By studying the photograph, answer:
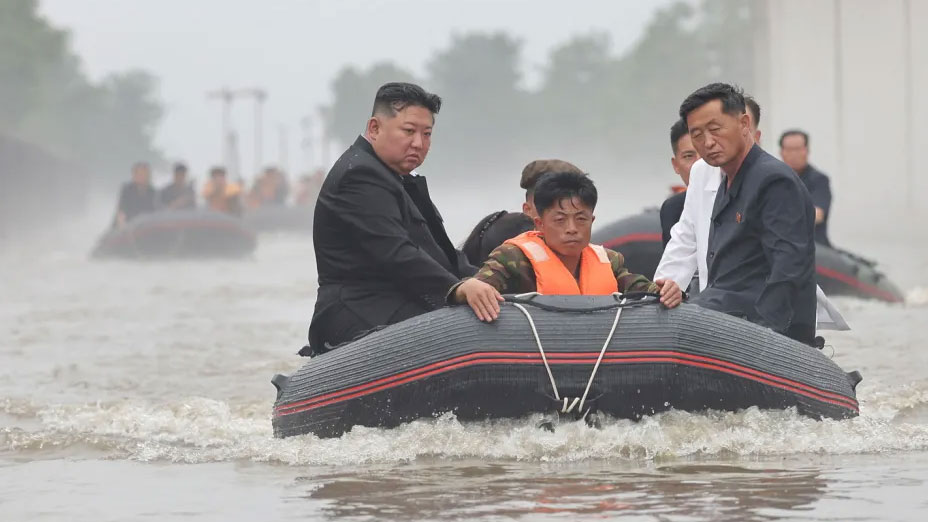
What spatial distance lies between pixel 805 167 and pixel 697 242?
4.96m

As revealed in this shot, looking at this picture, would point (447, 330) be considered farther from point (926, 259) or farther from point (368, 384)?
point (926, 259)

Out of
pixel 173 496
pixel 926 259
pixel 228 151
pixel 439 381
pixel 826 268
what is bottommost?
pixel 173 496

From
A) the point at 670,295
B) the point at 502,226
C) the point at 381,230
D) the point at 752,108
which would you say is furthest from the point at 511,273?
the point at 752,108

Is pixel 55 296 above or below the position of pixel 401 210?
above

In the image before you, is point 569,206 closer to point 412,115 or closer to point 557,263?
point 557,263

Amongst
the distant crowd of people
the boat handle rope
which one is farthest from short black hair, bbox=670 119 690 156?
the distant crowd of people

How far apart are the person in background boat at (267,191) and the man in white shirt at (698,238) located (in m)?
35.6

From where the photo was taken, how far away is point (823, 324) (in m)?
7.61

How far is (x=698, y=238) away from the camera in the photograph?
783cm

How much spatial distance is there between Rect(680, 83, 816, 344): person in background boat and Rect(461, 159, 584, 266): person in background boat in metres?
0.75

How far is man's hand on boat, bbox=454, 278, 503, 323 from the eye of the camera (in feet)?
21.6

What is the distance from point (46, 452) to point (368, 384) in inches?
70.6

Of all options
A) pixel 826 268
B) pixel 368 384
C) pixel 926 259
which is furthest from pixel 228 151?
pixel 368 384

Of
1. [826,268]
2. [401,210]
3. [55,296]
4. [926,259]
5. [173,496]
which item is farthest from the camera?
[926,259]
